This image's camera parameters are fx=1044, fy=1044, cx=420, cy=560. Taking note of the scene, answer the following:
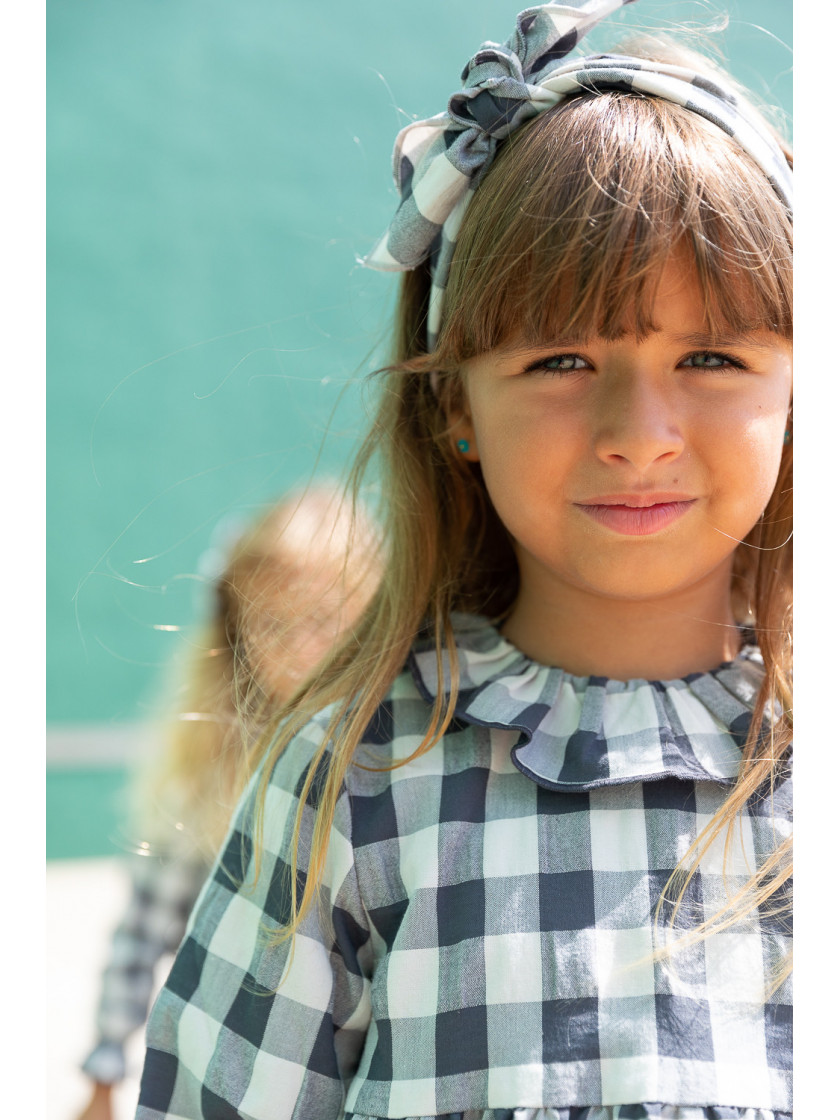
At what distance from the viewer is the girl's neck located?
2.97ft

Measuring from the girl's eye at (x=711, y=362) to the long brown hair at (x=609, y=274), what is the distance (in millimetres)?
32

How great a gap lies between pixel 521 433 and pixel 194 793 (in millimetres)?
858

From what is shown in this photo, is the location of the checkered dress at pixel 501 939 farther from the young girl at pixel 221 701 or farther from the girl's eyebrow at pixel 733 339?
the girl's eyebrow at pixel 733 339

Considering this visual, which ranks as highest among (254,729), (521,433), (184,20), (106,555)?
(184,20)

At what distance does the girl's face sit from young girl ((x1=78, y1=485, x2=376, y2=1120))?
0.26m

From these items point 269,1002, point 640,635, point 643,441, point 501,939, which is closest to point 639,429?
point 643,441

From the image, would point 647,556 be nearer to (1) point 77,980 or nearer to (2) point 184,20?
(1) point 77,980

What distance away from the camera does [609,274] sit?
28.3 inches

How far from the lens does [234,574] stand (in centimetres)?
132

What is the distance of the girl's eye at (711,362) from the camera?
773mm

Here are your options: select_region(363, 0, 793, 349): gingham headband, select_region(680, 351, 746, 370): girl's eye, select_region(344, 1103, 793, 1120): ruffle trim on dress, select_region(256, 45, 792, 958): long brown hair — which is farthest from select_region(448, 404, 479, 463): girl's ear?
select_region(344, 1103, 793, 1120): ruffle trim on dress

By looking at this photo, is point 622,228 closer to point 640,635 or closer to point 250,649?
point 640,635
